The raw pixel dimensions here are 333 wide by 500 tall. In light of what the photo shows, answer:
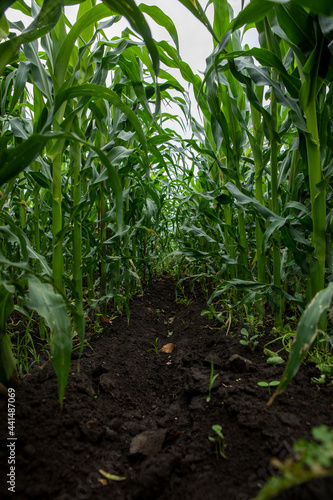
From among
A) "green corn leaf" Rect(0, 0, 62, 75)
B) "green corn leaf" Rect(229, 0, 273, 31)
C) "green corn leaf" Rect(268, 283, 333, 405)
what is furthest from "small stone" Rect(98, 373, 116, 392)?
"green corn leaf" Rect(229, 0, 273, 31)

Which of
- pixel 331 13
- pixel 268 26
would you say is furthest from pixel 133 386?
pixel 268 26

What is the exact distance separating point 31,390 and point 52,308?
0.38m

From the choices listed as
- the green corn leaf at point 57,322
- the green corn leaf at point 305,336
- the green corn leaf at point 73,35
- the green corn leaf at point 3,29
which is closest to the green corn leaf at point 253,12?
the green corn leaf at point 73,35

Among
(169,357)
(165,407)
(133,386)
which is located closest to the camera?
(165,407)

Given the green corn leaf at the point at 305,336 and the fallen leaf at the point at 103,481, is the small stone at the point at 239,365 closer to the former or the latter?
the green corn leaf at the point at 305,336

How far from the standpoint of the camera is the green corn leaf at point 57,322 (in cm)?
60

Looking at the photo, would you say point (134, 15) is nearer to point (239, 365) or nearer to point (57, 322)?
point (57, 322)

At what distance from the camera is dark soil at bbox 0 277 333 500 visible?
0.58m

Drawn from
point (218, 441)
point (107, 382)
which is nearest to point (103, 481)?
point (218, 441)

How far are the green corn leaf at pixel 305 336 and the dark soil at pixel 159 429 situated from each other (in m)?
0.17

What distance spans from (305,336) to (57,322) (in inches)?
20.7

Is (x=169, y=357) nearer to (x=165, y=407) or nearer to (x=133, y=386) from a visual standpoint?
(x=133, y=386)

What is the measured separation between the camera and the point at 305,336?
60 cm

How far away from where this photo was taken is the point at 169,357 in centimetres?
143
